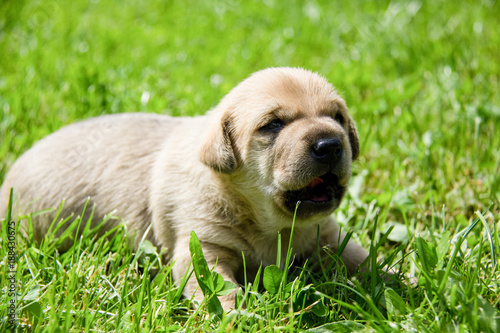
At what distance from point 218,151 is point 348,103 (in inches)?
94.1

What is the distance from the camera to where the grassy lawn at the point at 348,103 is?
239 cm

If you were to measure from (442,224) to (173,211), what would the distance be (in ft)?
5.60

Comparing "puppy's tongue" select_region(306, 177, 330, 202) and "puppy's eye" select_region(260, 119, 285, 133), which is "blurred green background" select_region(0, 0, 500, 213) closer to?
"puppy's tongue" select_region(306, 177, 330, 202)

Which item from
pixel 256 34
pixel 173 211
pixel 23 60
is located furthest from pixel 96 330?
pixel 256 34

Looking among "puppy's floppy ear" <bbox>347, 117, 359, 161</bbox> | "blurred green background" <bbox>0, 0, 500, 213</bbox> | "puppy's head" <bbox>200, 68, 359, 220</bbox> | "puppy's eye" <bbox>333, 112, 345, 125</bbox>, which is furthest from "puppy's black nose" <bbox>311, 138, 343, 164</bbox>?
"blurred green background" <bbox>0, 0, 500, 213</bbox>

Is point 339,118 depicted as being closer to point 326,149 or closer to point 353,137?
point 353,137

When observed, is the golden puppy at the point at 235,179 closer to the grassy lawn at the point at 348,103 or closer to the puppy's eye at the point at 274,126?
the puppy's eye at the point at 274,126

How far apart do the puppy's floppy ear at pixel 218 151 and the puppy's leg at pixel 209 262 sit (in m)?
0.44

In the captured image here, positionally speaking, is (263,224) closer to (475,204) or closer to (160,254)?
(160,254)

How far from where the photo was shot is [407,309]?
2299 millimetres

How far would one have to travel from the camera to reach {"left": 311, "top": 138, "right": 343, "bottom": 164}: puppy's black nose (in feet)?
8.54

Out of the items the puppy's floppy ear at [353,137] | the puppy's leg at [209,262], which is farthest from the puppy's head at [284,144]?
the puppy's leg at [209,262]

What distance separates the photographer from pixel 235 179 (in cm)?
291

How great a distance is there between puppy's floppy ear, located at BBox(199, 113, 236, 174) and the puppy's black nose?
0.46 m
